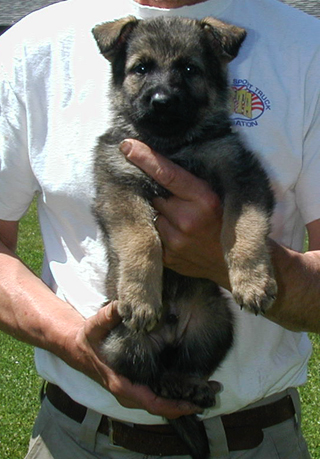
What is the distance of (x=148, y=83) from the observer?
3.02 metres

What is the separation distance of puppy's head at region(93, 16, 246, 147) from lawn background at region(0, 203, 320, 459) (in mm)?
3049

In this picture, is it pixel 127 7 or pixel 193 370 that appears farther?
pixel 127 7

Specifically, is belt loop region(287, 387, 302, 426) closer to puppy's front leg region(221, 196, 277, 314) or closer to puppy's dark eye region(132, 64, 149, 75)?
puppy's front leg region(221, 196, 277, 314)

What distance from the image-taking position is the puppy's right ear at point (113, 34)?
9.28ft

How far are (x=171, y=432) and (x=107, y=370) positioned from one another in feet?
1.16

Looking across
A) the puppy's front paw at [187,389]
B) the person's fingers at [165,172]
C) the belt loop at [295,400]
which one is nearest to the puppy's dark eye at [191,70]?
the person's fingers at [165,172]

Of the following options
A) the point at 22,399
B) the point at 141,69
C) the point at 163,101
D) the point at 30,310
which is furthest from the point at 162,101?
the point at 22,399

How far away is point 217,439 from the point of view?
2.67 metres

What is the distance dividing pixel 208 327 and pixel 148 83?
41.2 inches

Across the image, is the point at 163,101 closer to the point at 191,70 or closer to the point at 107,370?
the point at 191,70

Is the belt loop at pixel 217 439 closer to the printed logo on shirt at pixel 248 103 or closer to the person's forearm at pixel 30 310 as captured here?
the person's forearm at pixel 30 310

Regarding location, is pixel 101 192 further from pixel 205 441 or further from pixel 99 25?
pixel 205 441

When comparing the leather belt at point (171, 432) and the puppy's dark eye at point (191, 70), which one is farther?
the puppy's dark eye at point (191, 70)

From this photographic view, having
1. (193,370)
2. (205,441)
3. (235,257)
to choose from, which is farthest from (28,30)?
(205,441)
